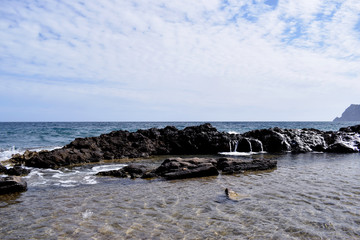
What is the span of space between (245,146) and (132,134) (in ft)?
34.7

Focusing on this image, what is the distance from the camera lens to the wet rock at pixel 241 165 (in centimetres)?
1451

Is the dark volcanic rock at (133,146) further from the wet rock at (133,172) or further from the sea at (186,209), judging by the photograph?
the sea at (186,209)

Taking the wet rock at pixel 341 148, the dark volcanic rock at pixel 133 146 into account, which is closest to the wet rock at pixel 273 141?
the dark volcanic rock at pixel 133 146

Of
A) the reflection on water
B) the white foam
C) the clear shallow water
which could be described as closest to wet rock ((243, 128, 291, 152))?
the reflection on water

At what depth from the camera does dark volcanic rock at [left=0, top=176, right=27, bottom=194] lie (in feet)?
33.6

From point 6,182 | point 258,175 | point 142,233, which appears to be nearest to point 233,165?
point 258,175

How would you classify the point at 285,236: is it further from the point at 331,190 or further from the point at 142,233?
the point at 331,190

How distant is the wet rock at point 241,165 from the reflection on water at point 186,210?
7.44ft

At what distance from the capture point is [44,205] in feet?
28.2

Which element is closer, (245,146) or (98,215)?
(98,215)

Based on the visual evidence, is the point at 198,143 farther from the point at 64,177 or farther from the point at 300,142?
the point at 64,177

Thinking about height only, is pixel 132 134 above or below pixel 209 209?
above

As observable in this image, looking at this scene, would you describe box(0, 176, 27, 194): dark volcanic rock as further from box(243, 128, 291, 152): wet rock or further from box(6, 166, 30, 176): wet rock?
box(243, 128, 291, 152): wet rock

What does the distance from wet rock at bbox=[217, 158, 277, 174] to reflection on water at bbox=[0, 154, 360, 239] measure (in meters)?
2.27
